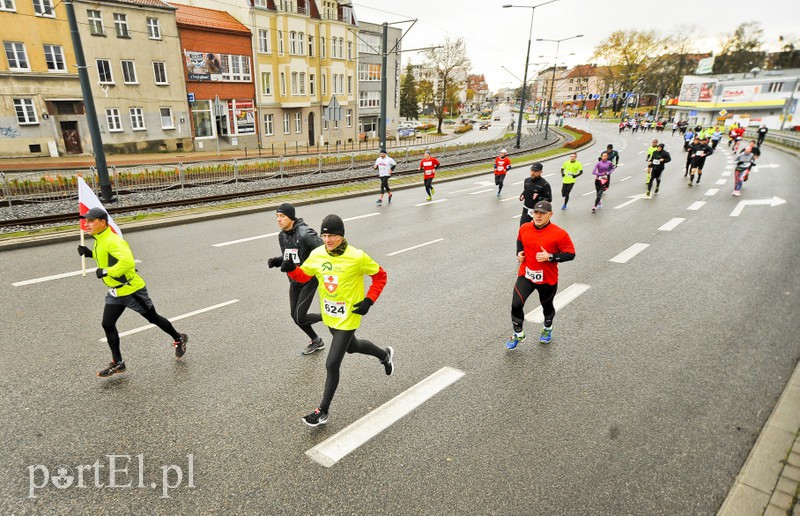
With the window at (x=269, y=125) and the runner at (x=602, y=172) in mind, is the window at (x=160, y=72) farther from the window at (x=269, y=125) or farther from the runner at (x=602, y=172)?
the runner at (x=602, y=172)

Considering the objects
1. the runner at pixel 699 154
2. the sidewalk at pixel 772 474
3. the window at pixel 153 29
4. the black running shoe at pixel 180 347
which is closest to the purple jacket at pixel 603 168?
the runner at pixel 699 154

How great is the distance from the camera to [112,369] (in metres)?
4.92

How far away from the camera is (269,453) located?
12.4ft

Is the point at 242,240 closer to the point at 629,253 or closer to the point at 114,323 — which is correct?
the point at 114,323

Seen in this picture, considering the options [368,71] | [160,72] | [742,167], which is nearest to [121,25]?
[160,72]

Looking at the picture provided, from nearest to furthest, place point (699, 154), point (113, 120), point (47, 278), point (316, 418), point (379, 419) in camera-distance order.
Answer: point (316, 418) → point (379, 419) → point (47, 278) → point (699, 154) → point (113, 120)

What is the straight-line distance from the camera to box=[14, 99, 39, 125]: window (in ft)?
87.2

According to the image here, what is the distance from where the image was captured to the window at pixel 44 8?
2614 centimetres

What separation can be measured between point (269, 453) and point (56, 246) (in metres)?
9.42

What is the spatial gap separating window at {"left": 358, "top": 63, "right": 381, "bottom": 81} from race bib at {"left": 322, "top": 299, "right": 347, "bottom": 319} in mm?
49979

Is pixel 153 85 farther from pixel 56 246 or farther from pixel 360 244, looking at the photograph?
pixel 360 244

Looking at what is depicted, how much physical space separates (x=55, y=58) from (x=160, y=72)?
20.5ft

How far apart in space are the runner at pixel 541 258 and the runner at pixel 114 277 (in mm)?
4424

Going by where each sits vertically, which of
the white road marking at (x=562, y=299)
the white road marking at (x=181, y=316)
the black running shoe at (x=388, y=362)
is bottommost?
the white road marking at (x=181, y=316)
